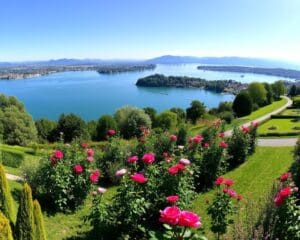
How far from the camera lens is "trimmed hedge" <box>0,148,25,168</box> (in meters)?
13.9

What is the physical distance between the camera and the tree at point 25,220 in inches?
148

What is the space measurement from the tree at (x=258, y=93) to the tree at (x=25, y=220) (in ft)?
152

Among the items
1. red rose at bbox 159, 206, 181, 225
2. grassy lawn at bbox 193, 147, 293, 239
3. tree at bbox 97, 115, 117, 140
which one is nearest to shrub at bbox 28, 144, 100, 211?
grassy lawn at bbox 193, 147, 293, 239

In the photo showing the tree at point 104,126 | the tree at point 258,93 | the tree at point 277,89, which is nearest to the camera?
the tree at point 104,126

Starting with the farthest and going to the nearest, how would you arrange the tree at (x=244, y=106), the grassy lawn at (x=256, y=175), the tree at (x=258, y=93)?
the tree at (x=258, y=93)
the tree at (x=244, y=106)
the grassy lawn at (x=256, y=175)

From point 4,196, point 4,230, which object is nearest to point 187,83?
point 4,196

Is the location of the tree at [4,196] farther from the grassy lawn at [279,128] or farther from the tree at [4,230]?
the grassy lawn at [279,128]

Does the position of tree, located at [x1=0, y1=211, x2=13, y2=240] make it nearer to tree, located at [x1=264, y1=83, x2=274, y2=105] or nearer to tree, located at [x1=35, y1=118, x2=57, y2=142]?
tree, located at [x1=35, y1=118, x2=57, y2=142]

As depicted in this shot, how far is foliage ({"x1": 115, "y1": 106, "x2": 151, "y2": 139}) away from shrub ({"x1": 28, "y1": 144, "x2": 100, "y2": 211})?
24.2 meters

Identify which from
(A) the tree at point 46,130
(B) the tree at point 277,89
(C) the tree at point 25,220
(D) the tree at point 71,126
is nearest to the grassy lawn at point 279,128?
(D) the tree at point 71,126

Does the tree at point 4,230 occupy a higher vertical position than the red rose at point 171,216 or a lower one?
lower

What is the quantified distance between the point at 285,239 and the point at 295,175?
11.8 feet

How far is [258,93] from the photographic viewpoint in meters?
47.8

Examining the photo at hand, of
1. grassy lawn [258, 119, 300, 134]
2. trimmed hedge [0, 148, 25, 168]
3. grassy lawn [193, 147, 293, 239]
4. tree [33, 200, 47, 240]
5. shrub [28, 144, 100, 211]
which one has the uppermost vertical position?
tree [33, 200, 47, 240]
